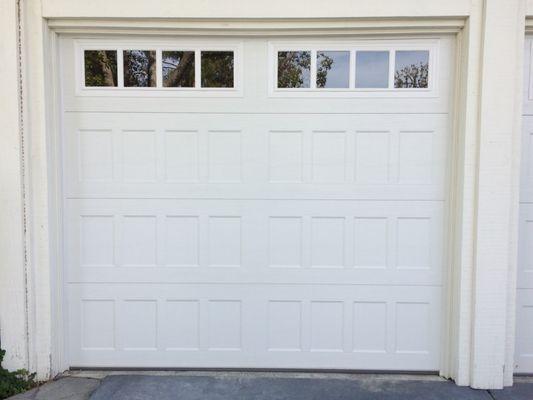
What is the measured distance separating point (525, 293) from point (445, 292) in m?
0.61

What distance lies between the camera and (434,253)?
10.4 ft

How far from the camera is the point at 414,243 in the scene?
3.17m

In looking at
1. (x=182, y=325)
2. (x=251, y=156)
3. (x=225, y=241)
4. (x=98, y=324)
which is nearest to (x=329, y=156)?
(x=251, y=156)

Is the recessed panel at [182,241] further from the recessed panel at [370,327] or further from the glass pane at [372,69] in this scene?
the glass pane at [372,69]

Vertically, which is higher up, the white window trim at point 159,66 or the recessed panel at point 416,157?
the white window trim at point 159,66

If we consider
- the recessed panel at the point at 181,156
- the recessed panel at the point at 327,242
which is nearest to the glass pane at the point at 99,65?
the recessed panel at the point at 181,156

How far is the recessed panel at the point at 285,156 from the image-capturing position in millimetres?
3154

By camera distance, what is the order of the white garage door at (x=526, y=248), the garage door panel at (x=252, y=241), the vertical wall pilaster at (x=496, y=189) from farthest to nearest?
the garage door panel at (x=252, y=241)
the white garage door at (x=526, y=248)
the vertical wall pilaster at (x=496, y=189)

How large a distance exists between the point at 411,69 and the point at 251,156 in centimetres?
136

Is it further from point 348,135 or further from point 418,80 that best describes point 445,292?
point 418,80

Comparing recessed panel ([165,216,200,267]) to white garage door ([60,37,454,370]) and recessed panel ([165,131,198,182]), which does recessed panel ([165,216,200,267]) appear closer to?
white garage door ([60,37,454,370])

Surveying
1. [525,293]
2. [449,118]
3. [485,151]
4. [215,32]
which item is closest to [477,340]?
[525,293]

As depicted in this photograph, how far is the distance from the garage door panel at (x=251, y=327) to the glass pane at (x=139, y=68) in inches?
61.4

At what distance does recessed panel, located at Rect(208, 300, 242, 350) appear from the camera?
325 centimetres
